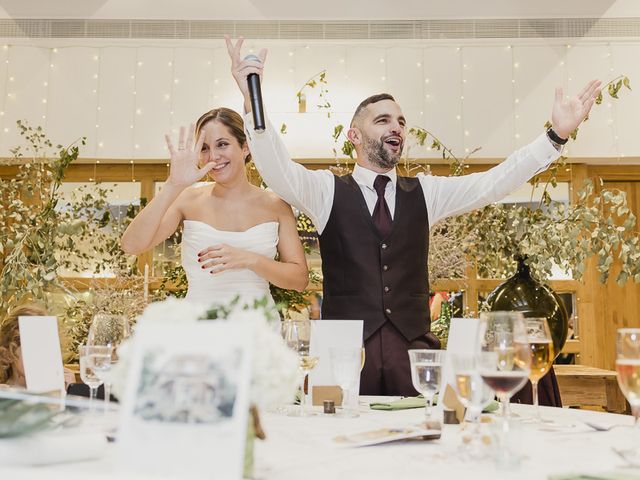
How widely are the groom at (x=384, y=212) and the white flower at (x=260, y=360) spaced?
1224 millimetres

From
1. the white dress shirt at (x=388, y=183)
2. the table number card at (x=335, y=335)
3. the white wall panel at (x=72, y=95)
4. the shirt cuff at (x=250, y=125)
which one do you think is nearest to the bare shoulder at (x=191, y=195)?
the white dress shirt at (x=388, y=183)

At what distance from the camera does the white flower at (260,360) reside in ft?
2.61

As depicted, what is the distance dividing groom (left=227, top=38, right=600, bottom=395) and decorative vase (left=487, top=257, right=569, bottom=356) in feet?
1.08

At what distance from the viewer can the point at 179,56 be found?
4160 mm

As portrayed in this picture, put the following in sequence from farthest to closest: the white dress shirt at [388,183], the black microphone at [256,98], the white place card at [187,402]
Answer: the white dress shirt at [388,183] < the black microphone at [256,98] < the white place card at [187,402]

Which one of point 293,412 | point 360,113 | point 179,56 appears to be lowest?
point 293,412

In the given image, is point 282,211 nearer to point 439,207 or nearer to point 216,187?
point 216,187

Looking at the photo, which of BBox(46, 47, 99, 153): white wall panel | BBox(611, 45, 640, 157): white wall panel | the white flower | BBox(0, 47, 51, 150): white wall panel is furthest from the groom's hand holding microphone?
BBox(611, 45, 640, 157): white wall panel

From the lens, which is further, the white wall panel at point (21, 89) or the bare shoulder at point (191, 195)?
the white wall panel at point (21, 89)

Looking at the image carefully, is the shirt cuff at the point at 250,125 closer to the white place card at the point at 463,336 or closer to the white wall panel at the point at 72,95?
the white place card at the point at 463,336

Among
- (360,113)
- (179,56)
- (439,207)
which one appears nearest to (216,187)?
(360,113)

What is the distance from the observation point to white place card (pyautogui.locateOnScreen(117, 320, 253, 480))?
0.71 meters

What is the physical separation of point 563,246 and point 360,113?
0.98 m

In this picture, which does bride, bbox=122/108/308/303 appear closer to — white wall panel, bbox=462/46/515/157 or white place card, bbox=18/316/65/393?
white place card, bbox=18/316/65/393
